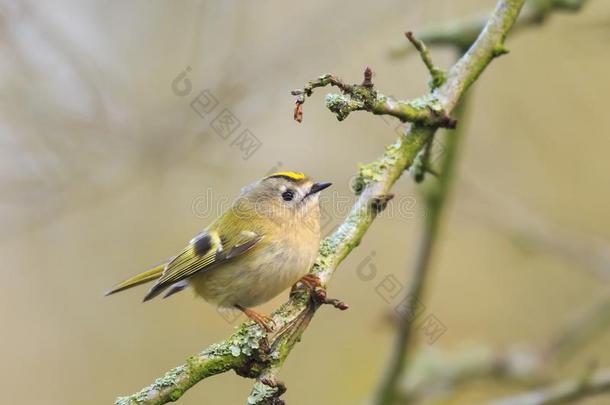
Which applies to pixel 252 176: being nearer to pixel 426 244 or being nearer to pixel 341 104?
pixel 426 244

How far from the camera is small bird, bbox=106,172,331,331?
307cm

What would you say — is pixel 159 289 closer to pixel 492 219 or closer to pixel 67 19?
pixel 492 219

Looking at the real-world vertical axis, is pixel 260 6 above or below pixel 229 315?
above

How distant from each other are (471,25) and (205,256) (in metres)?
1.75

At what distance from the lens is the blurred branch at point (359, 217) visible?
205 centimetres

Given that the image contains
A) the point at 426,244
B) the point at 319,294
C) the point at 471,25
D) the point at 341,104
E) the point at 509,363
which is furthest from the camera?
the point at 509,363

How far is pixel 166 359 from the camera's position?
550 centimetres

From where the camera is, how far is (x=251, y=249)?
3258 mm

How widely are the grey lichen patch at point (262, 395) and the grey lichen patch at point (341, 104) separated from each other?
79 centimetres

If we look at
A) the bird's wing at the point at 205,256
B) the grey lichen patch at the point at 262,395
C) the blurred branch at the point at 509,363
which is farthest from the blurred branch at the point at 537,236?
the grey lichen patch at the point at 262,395

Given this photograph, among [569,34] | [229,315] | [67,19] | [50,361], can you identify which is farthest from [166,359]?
[569,34]

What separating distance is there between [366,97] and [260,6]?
136 inches

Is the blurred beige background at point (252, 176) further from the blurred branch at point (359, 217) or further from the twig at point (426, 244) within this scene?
the blurred branch at point (359, 217)

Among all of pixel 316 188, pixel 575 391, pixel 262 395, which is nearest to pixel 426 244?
pixel 316 188
